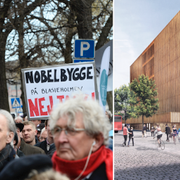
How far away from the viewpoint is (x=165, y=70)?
5.08m

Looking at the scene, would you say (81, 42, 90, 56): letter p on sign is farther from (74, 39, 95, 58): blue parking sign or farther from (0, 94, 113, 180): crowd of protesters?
(0, 94, 113, 180): crowd of protesters

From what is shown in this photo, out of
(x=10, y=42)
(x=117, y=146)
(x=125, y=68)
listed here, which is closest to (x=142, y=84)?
(x=125, y=68)

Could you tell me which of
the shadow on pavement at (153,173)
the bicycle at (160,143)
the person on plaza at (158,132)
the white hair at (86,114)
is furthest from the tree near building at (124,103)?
the white hair at (86,114)

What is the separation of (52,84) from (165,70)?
2.24 metres

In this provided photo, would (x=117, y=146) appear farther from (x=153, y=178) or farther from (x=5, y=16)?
(x=5, y=16)

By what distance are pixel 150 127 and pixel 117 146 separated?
2.31 feet

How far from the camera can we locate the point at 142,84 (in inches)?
200

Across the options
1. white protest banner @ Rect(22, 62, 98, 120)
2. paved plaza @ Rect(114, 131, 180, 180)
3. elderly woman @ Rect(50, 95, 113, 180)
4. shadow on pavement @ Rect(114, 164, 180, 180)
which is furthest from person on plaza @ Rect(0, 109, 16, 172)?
shadow on pavement @ Rect(114, 164, 180, 180)

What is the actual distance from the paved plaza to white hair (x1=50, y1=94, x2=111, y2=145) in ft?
10.6

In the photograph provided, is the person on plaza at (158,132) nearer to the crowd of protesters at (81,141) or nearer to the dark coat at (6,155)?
the dark coat at (6,155)

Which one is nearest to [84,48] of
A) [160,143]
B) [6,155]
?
[160,143]

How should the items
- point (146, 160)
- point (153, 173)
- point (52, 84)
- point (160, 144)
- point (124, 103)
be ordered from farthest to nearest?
point (124, 103) → point (160, 144) → point (146, 160) → point (153, 173) → point (52, 84)

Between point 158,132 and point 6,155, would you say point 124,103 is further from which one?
point 6,155

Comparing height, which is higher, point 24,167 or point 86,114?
point 86,114
